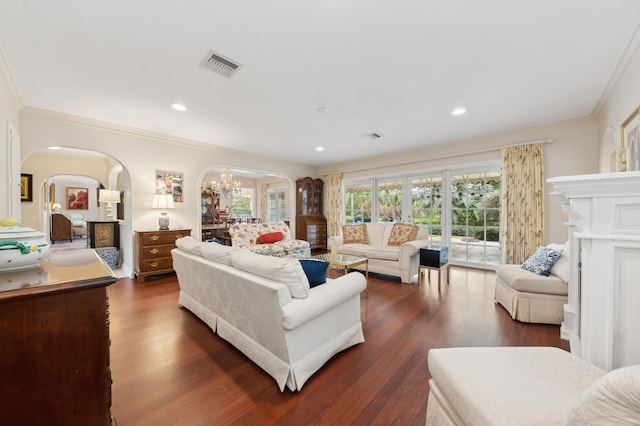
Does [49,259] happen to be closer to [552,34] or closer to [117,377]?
[117,377]

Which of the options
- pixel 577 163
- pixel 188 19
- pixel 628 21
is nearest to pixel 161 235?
pixel 188 19

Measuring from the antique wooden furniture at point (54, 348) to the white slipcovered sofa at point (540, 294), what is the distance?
3.39 m

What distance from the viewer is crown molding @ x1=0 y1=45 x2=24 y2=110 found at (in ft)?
7.44

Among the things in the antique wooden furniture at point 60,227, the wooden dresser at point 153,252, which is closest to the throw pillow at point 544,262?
the wooden dresser at point 153,252

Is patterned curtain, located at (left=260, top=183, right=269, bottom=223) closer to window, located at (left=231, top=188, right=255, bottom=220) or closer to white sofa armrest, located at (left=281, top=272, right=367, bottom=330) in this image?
window, located at (left=231, top=188, right=255, bottom=220)

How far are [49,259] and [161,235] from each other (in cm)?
308

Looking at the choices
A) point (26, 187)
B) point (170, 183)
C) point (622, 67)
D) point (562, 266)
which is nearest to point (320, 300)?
point (562, 266)

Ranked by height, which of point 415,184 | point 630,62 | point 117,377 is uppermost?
point 630,62

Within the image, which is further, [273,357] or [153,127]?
[153,127]

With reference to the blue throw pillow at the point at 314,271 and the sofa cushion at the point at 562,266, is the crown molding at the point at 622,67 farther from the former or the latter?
the blue throw pillow at the point at 314,271

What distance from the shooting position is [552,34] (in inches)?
76.4

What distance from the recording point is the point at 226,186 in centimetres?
684

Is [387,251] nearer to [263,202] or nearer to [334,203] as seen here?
[334,203]

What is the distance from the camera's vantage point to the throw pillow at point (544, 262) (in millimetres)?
2666
